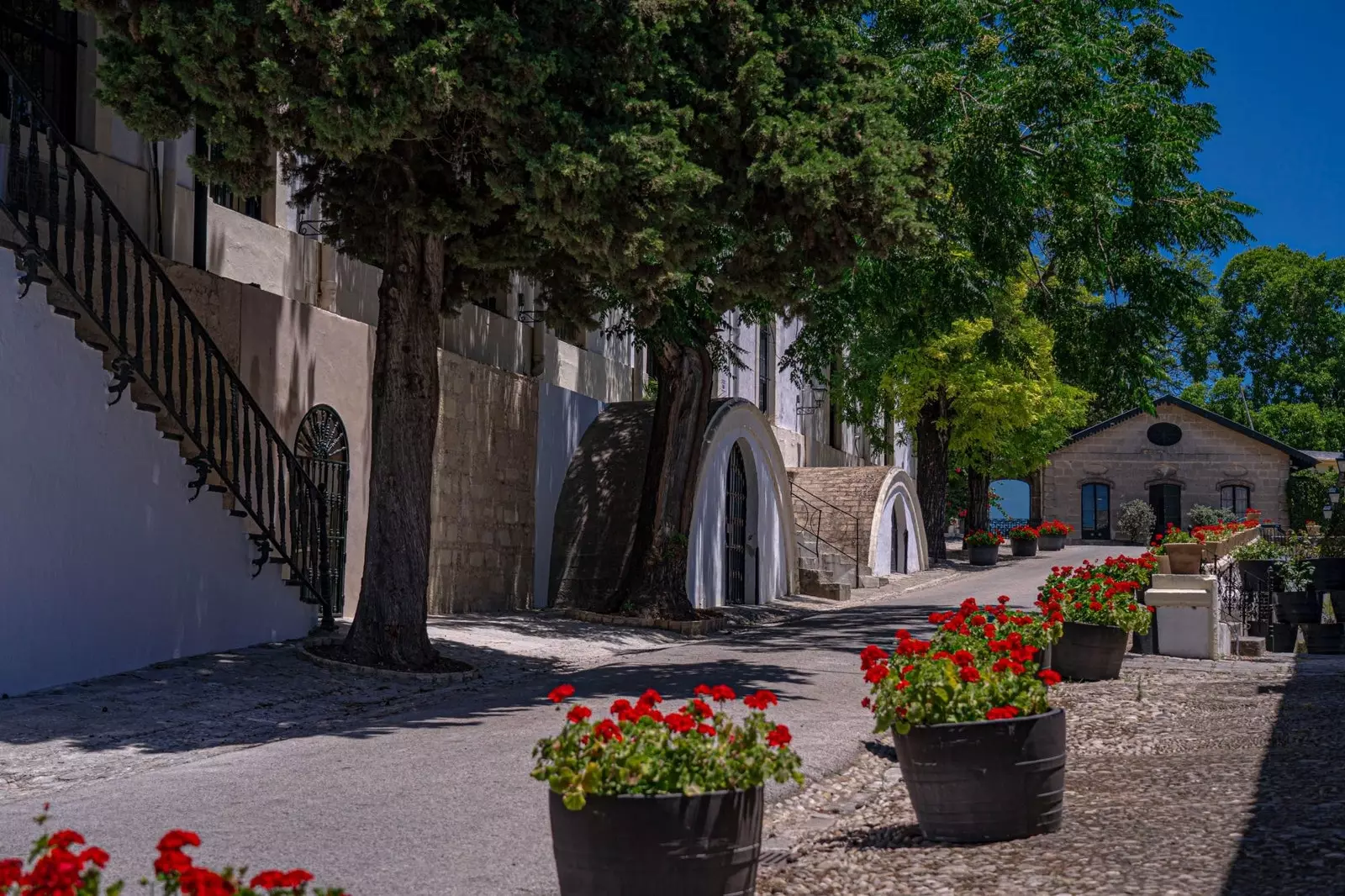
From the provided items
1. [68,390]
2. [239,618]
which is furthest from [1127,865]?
[239,618]

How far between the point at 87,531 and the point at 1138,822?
26.3 feet

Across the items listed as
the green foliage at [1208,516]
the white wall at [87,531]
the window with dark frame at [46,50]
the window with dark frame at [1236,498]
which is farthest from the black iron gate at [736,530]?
the window with dark frame at [1236,498]

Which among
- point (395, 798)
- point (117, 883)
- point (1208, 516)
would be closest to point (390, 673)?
point (395, 798)

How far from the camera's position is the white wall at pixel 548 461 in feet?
65.6

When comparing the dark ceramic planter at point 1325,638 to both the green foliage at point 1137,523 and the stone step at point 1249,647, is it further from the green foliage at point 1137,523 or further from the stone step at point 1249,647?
the green foliage at point 1137,523

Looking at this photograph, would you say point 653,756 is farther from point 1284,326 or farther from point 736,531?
point 1284,326

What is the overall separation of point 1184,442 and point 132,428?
167 feet

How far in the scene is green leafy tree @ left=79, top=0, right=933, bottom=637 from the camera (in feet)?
32.6

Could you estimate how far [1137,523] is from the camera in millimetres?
52688

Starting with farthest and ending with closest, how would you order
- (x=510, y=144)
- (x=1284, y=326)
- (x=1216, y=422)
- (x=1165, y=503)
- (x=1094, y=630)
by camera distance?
(x=1284, y=326), (x=1165, y=503), (x=1216, y=422), (x=1094, y=630), (x=510, y=144)

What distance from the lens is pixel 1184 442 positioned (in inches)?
2181

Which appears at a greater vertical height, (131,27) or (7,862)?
(131,27)

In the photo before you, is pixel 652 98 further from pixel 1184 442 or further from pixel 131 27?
pixel 1184 442

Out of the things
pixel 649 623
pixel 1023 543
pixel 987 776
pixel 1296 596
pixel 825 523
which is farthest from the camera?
pixel 1023 543
